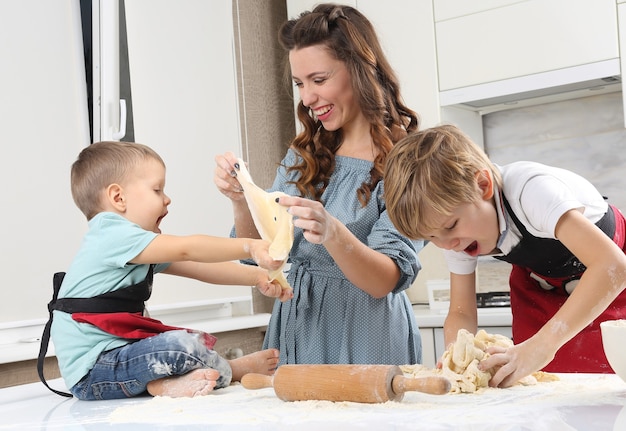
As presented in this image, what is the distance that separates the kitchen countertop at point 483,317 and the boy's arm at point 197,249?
1375mm

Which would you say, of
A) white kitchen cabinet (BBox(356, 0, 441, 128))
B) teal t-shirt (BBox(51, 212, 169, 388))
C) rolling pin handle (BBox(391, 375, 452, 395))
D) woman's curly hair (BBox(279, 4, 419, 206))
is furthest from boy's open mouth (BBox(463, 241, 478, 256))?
white kitchen cabinet (BBox(356, 0, 441, 128))

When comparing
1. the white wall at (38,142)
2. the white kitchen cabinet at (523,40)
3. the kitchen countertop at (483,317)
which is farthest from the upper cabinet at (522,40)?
the white wall at (38,142)

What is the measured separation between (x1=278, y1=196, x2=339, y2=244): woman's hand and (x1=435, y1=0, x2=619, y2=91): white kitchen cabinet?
1.64 metres

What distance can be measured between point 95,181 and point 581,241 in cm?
94

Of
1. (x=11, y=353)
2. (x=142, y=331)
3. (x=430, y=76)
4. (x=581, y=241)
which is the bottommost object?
(x=11, y=353)

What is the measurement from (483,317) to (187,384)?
58.9 inches

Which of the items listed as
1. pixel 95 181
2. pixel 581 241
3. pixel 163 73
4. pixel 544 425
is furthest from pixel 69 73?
pixel 544 425

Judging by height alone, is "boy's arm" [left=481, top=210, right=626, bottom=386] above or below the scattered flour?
above

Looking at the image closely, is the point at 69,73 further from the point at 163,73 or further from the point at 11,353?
the point at 11,353

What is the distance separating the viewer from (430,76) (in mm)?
2963

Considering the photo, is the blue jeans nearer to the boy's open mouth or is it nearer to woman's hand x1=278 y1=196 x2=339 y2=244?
woman's hand x1=278 y1=196 x2=339 y2=244

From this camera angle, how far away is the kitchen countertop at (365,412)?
2.82 ft

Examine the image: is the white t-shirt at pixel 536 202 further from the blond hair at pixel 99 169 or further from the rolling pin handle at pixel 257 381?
the blond hair at pixel 99 169

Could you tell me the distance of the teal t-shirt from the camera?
1305mm
